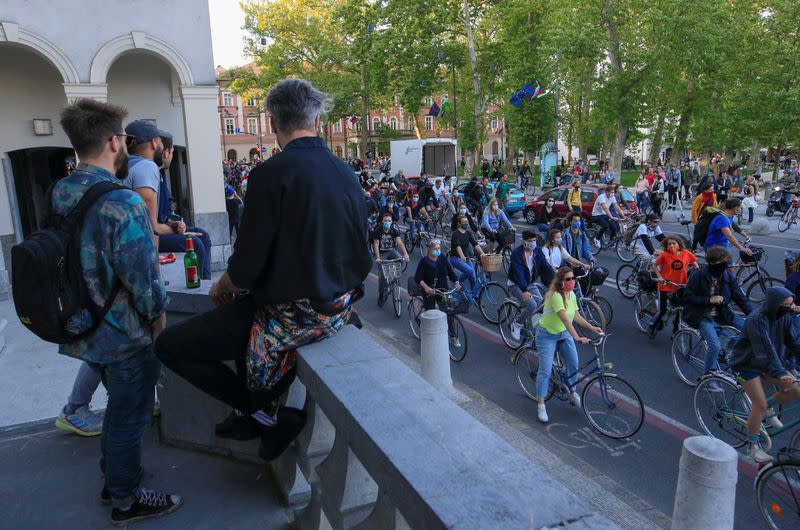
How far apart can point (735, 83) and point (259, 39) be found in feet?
137

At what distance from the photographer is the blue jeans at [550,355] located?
282 inches

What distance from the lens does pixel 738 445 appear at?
20.9 ft

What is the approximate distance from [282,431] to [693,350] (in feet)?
23.1

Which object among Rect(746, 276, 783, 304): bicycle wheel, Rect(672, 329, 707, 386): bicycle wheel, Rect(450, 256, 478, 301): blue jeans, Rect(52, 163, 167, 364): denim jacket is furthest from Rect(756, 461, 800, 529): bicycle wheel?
Rect(746, 276, 783, 304): bicycle wheel

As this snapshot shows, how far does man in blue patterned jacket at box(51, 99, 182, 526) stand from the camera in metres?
2.55

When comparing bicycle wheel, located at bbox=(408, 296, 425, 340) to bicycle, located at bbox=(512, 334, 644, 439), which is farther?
bicycle wheel, located at bbox=(408, 296, 425, 340)

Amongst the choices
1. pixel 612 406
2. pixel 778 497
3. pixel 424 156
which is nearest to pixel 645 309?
pixel 612 406

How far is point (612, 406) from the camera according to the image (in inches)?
266

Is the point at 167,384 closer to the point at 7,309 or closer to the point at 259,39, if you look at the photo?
the point at 7,309

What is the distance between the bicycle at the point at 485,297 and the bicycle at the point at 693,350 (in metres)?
3.33

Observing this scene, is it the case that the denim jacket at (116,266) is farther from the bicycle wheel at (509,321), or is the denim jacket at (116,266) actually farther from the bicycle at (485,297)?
the bicycle at (485,297)

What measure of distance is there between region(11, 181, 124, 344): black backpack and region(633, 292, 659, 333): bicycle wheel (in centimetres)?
896

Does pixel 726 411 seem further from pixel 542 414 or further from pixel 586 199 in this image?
pixel 586 199

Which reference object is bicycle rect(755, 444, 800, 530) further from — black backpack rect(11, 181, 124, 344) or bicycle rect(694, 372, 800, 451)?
black backpack rect(11, 181, 124, 344)
